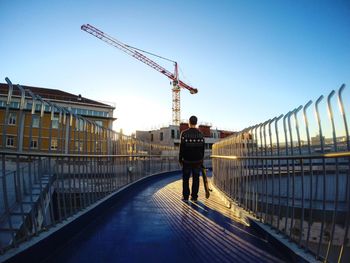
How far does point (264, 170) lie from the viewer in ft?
15.3

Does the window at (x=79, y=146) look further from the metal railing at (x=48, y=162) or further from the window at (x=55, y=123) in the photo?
the window at (x=55, y=123)

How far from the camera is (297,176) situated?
14.5ft

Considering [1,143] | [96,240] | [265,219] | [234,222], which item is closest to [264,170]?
[265,219]

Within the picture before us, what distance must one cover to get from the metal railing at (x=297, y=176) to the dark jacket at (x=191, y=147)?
78 cm

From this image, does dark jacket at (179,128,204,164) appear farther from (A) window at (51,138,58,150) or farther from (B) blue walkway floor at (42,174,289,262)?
(A) window at (51,138,58,150)

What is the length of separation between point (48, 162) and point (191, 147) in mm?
3637

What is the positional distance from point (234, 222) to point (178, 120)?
301 feet

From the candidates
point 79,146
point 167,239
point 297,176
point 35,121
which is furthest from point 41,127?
point 297,176

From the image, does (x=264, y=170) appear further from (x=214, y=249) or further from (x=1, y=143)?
(x=1, y=143)

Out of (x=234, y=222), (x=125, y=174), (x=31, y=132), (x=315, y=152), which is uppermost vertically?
(x=31, y=132)

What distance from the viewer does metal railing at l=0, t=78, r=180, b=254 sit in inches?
122

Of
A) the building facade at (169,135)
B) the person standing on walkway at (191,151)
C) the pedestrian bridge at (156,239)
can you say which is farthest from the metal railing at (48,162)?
the building facade at (169,135)

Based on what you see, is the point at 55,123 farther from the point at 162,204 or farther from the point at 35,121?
the point at 162,204

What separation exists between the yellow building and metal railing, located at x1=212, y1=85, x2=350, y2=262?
297 cm
